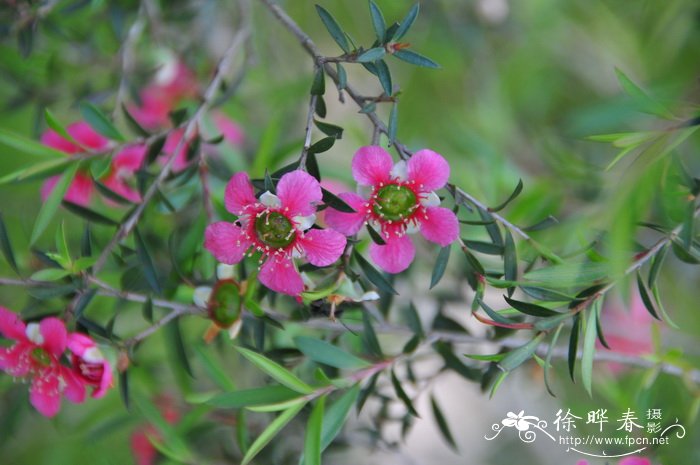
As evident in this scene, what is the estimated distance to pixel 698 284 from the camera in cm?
133

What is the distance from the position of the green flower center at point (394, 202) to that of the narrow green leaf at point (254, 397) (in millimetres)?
209

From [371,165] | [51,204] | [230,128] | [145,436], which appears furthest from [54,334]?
[230,128]

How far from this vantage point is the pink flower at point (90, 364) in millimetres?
614

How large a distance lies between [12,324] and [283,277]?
0.29 meters

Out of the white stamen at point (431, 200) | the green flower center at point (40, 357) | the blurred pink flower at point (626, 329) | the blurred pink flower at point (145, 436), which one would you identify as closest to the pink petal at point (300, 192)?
the white stamen at point (431, 200)

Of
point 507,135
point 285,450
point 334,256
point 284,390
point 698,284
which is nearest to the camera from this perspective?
point 334,256

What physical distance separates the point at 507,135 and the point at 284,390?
1.05 meters

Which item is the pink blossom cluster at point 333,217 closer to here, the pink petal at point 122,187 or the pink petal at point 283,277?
the pink petal at point 283,277

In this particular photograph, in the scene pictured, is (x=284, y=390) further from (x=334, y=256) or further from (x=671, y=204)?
(x=671, y=204)

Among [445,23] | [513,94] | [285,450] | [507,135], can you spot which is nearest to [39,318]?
[285,450]

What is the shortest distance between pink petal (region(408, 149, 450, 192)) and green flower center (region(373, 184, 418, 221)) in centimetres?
2

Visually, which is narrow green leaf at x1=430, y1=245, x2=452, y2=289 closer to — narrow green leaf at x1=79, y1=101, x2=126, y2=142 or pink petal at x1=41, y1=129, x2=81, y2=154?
narrow green leaf at x1=79, y1=101, x2=126, y2=142

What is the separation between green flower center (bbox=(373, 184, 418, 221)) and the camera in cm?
60

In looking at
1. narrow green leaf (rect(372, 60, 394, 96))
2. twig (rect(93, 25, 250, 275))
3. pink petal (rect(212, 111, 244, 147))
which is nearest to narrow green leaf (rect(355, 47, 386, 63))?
narrow green leaf (rect(372, 60, 394, 96))
